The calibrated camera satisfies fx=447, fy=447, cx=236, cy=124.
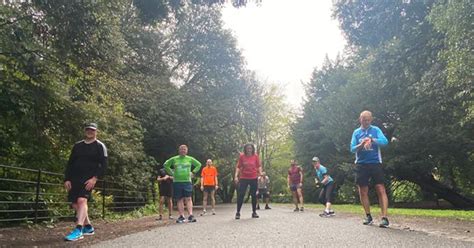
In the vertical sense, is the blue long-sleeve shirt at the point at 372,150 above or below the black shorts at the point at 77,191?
above

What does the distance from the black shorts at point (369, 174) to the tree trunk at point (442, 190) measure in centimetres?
2598

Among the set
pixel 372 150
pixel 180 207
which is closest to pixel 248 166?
pixel 180 207

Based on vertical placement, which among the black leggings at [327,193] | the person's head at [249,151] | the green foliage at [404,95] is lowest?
the black leggings at [327,193]

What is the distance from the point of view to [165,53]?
3353 cm

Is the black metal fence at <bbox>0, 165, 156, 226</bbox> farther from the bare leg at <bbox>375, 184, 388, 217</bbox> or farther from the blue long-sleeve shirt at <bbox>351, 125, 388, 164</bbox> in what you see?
the bare leg at <bbox>375, 184, 388, 217</bbox>

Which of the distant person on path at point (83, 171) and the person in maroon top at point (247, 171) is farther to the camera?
the person in maroon top at point (247, 171)

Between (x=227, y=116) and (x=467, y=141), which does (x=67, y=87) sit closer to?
(x=227, y=116)

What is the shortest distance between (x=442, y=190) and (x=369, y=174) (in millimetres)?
27274

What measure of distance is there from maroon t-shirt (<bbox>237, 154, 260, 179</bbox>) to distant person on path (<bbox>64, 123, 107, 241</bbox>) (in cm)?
477

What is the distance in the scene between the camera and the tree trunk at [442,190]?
30.8 metres

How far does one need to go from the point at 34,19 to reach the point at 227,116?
82.1 ft

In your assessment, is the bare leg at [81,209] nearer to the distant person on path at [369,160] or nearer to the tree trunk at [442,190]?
the distant person on path at [369,160]

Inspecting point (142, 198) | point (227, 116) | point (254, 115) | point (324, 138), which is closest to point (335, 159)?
point (324, 138)

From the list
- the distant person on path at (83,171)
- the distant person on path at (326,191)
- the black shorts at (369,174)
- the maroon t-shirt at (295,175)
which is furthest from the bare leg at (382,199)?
the maroon t-shirt at (295,175)
